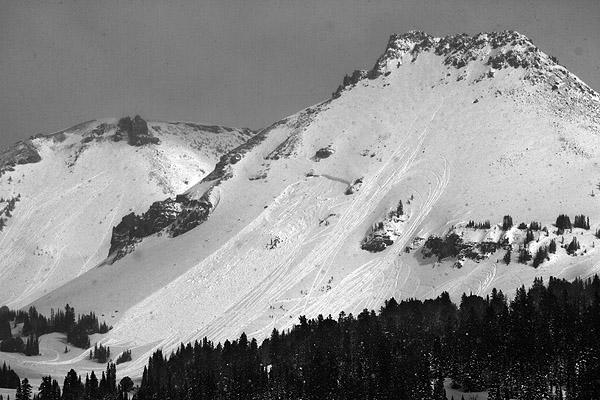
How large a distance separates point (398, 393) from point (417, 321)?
41744 mm

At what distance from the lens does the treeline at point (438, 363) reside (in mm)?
149875

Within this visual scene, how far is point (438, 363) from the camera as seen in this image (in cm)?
16550

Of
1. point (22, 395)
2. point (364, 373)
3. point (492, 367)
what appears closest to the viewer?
point (492, 367)

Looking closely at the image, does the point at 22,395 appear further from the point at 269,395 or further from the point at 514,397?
the point at 514,397

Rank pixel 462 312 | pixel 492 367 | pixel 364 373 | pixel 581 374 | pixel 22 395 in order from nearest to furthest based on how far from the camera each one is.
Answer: pixel 581 374 → pixel 492 367 → pixel 364 373 → pixel 22 395 → pixel 462 312

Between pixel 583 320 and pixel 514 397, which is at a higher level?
pixel 583 320

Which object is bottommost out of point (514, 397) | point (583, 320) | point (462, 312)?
point (514, 397)

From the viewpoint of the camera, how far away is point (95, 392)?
193 m

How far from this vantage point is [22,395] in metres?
182

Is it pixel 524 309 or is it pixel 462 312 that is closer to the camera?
pixel 524 309

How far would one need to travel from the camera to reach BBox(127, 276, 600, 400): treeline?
492ft

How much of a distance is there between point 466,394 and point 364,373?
1738 centimetres

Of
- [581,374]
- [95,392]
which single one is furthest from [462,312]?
[95,392]

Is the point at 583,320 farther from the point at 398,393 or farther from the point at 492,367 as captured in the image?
the point at 398,393
